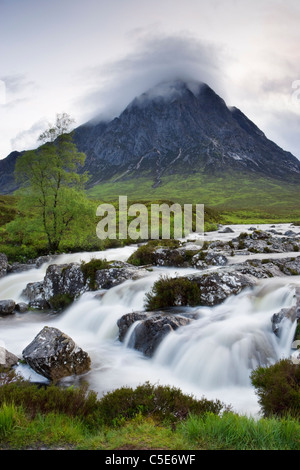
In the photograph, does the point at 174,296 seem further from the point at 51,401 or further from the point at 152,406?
the point at 51,401

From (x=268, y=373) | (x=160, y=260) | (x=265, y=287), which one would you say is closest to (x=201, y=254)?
(x=160, y=260)

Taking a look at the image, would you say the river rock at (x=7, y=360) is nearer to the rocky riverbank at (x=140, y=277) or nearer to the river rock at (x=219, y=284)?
the rocky riverbank at (x=140, y=277)

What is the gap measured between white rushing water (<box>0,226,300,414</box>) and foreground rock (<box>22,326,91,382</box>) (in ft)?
1.39

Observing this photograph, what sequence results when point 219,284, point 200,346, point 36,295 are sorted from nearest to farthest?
point 200,346
point 219,284
point 36,295

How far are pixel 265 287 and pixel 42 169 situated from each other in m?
26.0

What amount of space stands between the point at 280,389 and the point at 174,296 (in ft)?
31.0

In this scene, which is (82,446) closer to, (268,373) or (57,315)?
(268,373)

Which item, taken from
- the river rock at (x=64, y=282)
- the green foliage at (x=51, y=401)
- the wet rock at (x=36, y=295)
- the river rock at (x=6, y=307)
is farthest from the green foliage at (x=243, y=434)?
the wet rock at (x=36, y=295)

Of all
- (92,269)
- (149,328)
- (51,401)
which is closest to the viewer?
(51,401)

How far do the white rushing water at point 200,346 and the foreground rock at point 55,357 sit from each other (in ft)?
1.39

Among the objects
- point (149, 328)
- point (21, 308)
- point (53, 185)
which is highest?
point (53, 185)

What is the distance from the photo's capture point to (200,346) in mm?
11961

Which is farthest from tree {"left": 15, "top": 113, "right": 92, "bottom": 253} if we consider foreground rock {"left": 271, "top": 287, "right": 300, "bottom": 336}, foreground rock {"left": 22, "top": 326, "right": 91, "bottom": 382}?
foreground rock {"left": 271, "top": 287, "right": 300, "bottom": 336}

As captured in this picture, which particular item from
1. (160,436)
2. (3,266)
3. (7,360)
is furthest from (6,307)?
Answer: (160,436)
